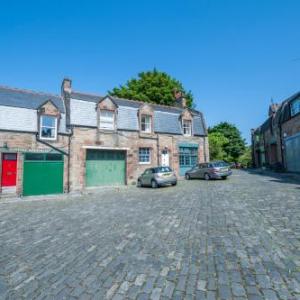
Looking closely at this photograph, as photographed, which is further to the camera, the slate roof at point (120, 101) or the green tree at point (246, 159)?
the green tree at point (246, 159)

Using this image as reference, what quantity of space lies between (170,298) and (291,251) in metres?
2.88

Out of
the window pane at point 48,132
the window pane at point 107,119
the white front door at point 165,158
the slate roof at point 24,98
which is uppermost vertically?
the slate roof at point 24,98

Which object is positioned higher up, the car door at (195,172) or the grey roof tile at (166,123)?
the grey roof tile at (166,123)

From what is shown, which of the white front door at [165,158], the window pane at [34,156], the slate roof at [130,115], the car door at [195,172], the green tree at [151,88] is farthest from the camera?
the green tree at [151,88]

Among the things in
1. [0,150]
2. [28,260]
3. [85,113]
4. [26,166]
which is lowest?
[28,260]

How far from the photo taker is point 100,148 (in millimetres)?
18969

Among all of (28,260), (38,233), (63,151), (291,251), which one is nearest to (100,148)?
(63,151)

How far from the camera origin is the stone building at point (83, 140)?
1581 centimetres

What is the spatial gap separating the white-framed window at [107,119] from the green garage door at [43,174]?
4.73 meters

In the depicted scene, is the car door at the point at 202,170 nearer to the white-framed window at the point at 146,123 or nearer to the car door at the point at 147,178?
the car door at the point at 147,178

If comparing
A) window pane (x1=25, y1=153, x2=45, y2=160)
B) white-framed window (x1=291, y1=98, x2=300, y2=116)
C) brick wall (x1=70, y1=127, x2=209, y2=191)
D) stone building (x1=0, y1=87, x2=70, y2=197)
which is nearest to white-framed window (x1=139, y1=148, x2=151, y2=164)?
brick wall (x1=70, y1=127, x2=209, y2=191)

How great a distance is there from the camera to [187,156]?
23844 millimetres

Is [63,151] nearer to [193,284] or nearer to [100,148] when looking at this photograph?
[100,148]

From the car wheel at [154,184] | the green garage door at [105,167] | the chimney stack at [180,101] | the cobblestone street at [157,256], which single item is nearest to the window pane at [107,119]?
the green garage door at [105,167]
